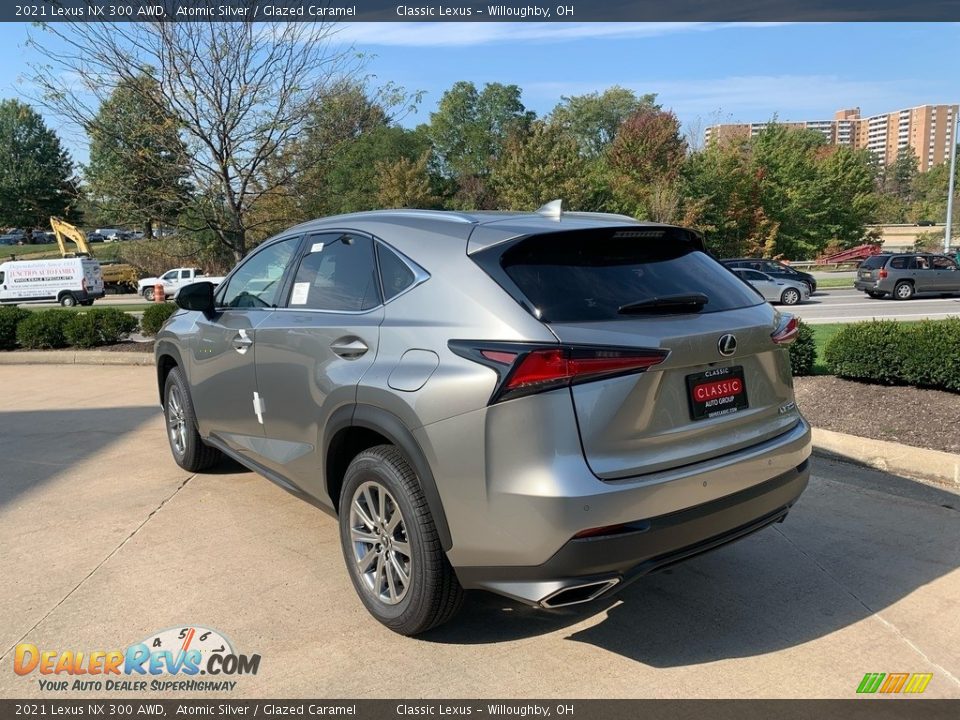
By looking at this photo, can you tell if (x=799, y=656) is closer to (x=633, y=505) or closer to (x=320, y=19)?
(x=633, y=505)

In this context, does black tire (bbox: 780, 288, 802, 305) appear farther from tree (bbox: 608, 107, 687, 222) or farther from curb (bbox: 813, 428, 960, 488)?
curb (bbox: 813, 428, 960, 488)

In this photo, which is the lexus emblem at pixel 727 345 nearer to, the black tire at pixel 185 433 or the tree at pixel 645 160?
the black tire at pixel 185 433

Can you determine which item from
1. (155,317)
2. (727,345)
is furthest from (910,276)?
(727,345)

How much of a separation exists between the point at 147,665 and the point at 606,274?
8.17 ft

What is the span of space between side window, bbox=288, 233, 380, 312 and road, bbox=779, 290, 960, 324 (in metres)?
16.1

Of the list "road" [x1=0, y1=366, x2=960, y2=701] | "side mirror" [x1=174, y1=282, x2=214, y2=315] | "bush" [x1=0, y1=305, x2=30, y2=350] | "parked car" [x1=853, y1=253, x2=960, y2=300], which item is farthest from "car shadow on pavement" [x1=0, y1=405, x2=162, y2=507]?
"parked car" [x1=853, y1=253, x2=960, y2=300]

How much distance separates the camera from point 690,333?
9.20 feet

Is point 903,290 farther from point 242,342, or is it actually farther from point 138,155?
point 242,342

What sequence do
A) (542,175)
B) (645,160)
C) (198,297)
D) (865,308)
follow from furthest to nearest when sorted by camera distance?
(645,160), (542,175), (865,308), (198,297)

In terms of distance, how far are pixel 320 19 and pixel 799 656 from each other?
10834mm

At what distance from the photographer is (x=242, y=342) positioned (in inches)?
167

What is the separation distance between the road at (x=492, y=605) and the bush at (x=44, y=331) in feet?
25.0

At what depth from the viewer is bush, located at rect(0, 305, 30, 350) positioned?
1208 centimetres

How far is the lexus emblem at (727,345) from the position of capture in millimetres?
2889
